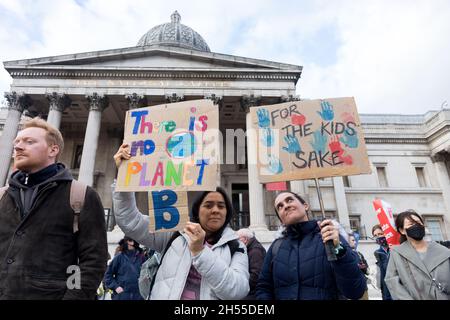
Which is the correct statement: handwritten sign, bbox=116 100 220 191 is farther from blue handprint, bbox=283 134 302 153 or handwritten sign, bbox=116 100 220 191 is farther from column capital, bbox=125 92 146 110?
column capital, bbox=125 92 146 110

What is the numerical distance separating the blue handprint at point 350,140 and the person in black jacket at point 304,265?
969 mm

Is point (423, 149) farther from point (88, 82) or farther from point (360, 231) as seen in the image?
point (88, 82)

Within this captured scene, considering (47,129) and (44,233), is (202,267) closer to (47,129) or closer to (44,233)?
(44,233)

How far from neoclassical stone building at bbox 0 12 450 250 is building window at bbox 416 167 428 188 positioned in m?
0.81

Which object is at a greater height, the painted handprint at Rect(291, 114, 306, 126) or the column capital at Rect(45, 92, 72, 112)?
the column capital at Rect(45, 92, 72, 112)

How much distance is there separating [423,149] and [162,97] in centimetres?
2278

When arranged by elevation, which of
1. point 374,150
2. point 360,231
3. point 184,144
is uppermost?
point 374,150

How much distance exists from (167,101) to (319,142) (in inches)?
659

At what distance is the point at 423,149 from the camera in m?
26.5

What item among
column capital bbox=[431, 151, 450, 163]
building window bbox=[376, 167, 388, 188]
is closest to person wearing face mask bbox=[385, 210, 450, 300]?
building window bbox=[376, 167, 388, 188]

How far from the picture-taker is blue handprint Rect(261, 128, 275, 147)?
11.9 feet

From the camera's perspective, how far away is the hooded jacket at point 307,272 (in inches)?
94.1
